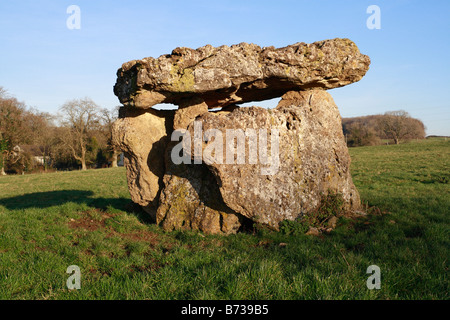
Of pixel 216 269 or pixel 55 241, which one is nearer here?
pixel 216 269

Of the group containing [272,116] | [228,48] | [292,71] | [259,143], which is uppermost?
[228,48]

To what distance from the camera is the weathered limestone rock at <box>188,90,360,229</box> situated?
749 centimetres

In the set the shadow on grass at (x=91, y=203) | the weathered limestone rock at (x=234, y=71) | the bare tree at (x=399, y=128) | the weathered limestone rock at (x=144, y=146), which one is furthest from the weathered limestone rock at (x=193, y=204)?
the bare tree at (x=399, y=128)

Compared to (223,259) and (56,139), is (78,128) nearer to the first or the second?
(56,139)

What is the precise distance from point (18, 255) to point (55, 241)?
0.91 metres

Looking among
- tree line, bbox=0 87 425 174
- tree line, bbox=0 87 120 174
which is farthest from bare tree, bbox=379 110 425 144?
tree line, bbox=0 87 120 174

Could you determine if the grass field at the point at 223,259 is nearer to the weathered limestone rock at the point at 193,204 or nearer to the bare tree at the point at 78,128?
the weathered limestone rock at the point at 193,204

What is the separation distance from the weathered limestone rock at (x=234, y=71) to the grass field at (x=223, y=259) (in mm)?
3966

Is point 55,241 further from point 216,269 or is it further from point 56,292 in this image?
point 216,269

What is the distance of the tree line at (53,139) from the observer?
1553 inches

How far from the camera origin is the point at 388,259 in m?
5.48

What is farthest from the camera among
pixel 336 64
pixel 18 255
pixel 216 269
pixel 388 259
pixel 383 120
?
pixel 383 120
